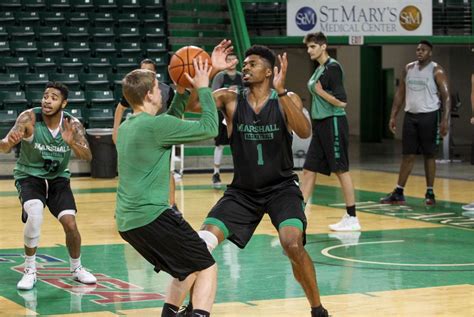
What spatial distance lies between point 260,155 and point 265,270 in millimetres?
2293

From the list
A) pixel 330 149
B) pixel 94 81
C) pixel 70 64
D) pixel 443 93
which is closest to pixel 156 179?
pixel 330 149

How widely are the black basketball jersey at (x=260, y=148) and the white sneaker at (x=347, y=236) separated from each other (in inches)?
146

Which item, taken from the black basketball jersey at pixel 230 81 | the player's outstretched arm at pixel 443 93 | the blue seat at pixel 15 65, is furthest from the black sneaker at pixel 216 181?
the blue seat at pixel 15 65

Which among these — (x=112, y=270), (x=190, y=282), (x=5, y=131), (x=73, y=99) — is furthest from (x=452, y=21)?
(x=190, y=282)

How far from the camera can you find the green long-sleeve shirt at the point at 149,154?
605cm

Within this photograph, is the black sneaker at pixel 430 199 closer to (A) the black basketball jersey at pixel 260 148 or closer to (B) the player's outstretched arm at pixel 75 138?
(B) the player's outstretched arm at pixel 75 138

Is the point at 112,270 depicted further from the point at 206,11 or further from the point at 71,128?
the point at 206,11

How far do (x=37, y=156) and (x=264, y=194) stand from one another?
2.29 metres

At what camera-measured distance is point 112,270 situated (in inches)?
367

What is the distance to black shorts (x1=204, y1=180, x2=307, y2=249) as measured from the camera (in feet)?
23.5

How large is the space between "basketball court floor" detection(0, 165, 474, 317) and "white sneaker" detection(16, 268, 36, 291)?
0.07m

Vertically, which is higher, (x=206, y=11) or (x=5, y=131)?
(x=206, y=11)

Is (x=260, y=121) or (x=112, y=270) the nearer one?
(x=260, y=121)

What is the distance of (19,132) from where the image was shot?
8297mm
